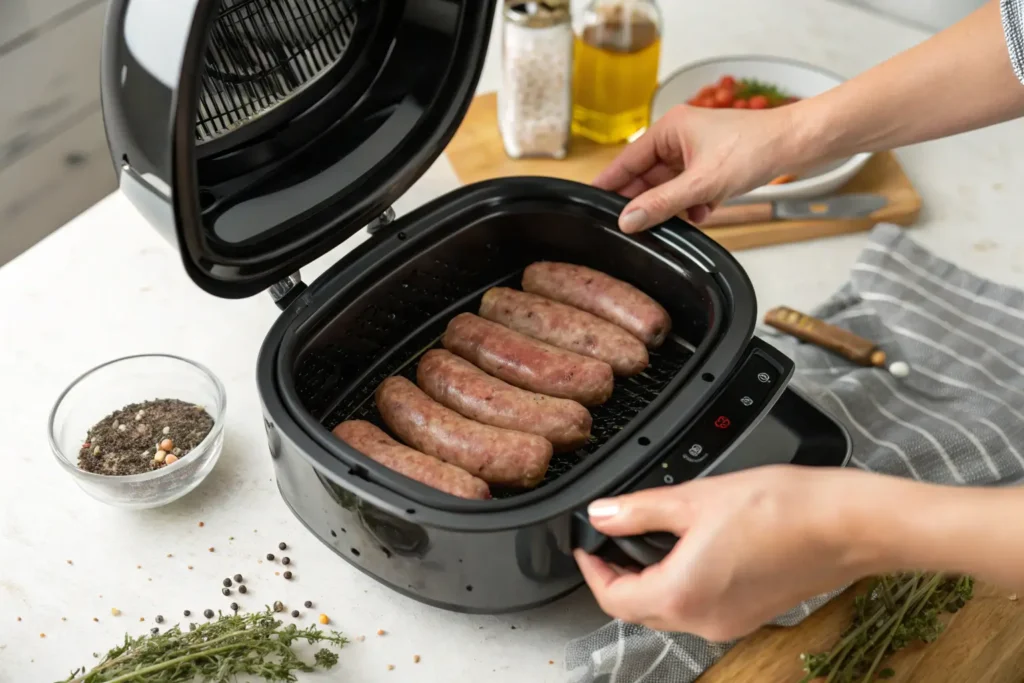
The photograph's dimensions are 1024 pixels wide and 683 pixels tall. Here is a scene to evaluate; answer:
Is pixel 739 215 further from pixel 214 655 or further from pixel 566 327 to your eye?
pixel 214 655

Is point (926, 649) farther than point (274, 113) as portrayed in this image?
No

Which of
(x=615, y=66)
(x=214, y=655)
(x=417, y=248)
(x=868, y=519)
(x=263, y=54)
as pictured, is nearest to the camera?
(x=868, y=519)

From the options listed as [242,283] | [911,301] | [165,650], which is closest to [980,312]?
[911,301]

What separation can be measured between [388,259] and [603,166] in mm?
789

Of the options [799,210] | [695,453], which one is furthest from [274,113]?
[799,210]

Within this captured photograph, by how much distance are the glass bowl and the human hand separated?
2.25ft

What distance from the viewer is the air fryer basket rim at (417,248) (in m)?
1.20

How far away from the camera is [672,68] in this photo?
245cm

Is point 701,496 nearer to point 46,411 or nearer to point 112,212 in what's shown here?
point 46,411

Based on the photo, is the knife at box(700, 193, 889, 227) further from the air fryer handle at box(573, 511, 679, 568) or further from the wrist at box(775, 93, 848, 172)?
the air fryer handle at box(573, 511, 679, 568)

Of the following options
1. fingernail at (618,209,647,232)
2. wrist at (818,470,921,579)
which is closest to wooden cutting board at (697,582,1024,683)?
wrist at (818,470,921,579)

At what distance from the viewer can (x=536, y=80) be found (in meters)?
2.06

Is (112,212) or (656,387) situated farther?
(112,212)

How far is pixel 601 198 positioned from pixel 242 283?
595 mm
